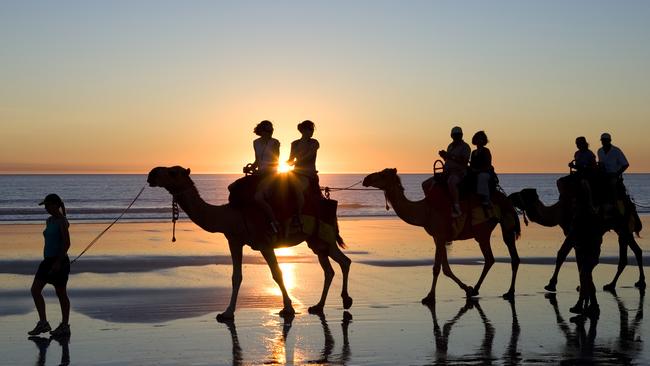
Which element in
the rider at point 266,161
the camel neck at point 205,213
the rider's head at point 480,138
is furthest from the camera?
Result: the rider's head at point 480,138

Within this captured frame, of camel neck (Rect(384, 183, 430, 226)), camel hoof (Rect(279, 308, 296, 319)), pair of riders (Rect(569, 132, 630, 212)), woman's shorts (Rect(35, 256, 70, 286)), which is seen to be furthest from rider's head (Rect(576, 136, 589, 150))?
woman's shorts (Rect(35, 256, 70, 286))

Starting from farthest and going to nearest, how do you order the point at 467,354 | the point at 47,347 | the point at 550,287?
1. the point at 550,287
2. the point at 47,347
3. the point at 467,354

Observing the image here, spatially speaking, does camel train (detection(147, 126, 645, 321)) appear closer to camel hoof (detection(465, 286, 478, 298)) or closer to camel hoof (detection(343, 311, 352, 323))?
camel hoof (detection(465, 286, 478, 298))

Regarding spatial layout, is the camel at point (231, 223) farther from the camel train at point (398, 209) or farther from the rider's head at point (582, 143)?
the rider's head at point (582, 143)

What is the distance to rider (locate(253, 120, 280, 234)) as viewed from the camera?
47.4 feet

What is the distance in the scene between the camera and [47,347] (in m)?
11.8

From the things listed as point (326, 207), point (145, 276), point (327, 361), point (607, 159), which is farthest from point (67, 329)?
point (607, 159)

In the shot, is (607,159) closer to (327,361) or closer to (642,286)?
(642,286)

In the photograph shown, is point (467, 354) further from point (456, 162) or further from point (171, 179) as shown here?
point (456, 162)

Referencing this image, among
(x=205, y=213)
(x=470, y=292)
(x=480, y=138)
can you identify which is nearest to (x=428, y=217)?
(x=470, y=292)

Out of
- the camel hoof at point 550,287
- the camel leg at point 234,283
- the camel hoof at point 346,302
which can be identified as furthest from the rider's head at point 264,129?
the camel hoof at point 550,287

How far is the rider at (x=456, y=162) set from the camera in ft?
53.5

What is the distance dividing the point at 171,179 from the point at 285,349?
3.64 m

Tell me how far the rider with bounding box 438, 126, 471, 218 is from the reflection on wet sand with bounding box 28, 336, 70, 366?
268 inches
